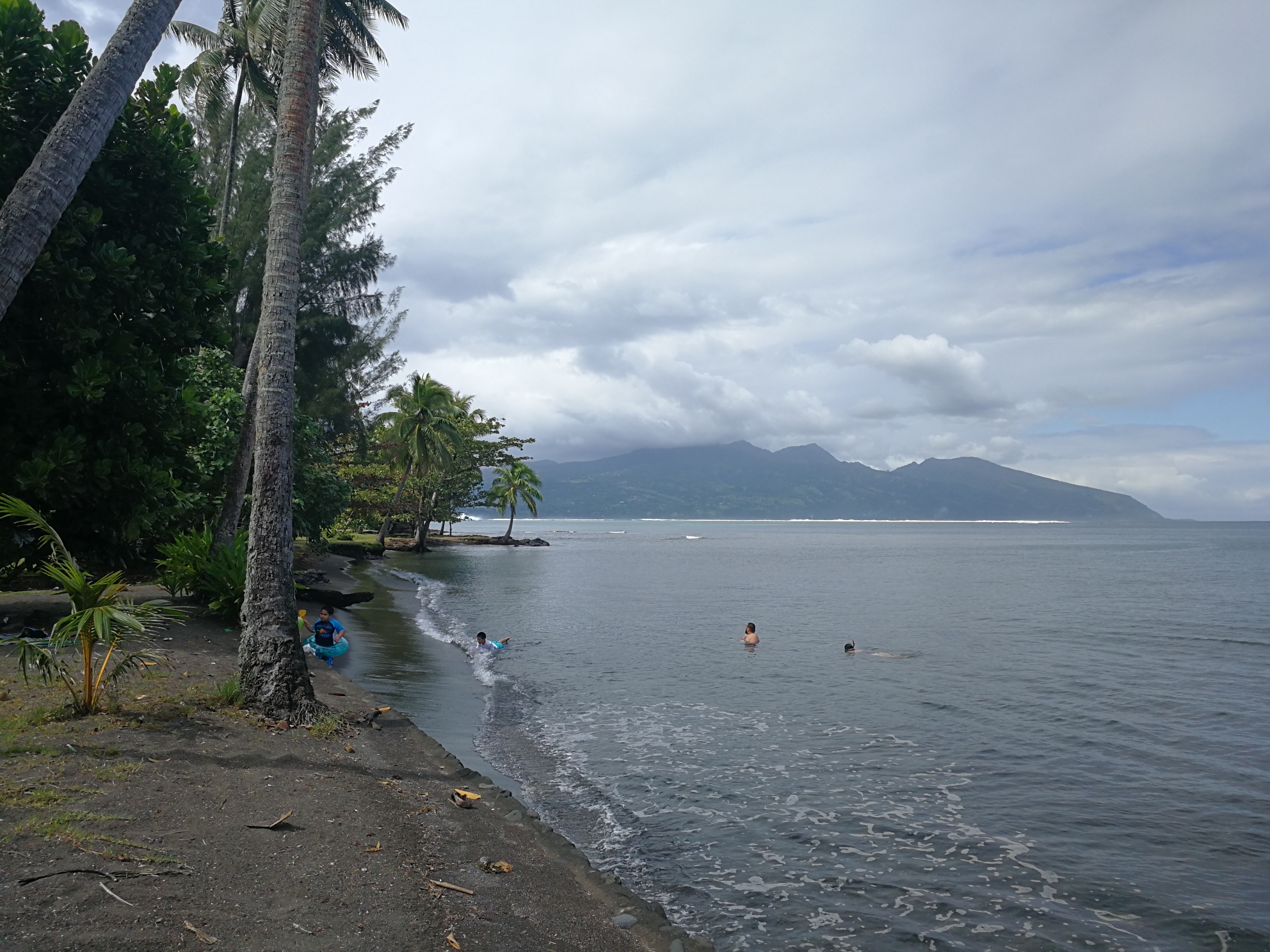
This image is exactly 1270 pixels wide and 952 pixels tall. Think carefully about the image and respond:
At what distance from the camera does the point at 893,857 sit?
307 inches

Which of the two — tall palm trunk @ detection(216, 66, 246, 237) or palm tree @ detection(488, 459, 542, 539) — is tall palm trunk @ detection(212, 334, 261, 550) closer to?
tall palm trunk @ detection(216, 66, 246, 237)

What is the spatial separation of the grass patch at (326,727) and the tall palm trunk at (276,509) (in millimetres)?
137

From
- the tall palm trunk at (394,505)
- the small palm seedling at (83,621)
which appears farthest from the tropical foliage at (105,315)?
the tall palm trunk at (394,505)

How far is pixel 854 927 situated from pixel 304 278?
25588mm

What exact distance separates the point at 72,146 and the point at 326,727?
6.52m

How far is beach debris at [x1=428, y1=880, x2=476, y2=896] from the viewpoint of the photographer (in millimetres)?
5352

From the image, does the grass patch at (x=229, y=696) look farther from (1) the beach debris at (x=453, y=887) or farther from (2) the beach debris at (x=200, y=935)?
(2) the beach debris at (x=200, y=935)

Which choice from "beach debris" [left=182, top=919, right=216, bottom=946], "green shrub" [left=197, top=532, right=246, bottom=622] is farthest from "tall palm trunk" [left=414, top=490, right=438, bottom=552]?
"beach debris" [left=182, top=919, right=216, bottom=946]

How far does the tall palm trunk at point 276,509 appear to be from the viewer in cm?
869

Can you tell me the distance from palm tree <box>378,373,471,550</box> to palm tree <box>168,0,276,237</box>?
114 feet

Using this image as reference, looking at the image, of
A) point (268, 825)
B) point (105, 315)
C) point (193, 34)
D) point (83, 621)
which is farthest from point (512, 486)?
point (268, 825)

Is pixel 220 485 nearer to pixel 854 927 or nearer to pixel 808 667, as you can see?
pixel 808 667

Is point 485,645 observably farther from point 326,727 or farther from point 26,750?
point 26,750

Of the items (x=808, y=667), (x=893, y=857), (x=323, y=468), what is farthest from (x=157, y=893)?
(x=323, y=468)
